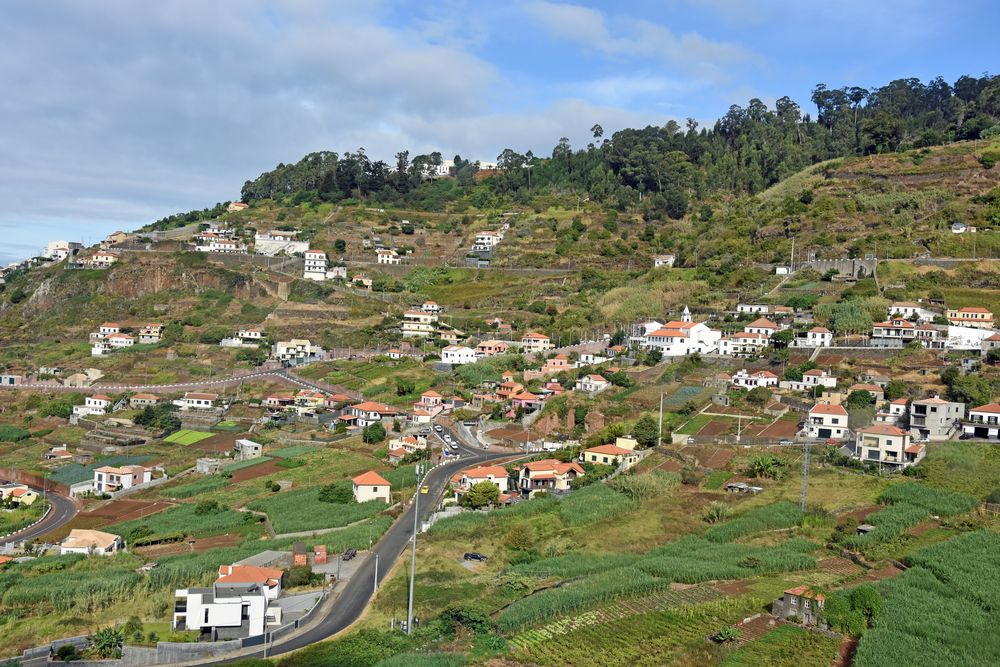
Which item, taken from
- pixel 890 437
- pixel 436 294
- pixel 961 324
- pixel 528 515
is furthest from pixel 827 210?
pixel 528 515

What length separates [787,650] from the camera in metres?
20.2

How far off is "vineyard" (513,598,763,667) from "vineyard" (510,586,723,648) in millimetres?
185

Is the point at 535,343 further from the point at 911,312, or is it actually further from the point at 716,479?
the point at 716,479

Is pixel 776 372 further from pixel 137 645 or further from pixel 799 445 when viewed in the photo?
pixel 137 645

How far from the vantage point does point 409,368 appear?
186ft

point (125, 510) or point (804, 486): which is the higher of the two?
point (804, 486)

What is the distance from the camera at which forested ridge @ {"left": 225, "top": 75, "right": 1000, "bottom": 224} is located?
93688 millimetres

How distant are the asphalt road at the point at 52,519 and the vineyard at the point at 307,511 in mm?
8333

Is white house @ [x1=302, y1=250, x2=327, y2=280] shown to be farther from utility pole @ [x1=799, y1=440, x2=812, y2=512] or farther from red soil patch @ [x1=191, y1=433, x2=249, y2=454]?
utility pole @ [x1=799, y1=440, x2=812, y2=512]

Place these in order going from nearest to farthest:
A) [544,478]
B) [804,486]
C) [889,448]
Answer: [804,486] < [889,448] < [544,478]

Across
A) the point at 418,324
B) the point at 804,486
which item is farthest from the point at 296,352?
the point at 804,486

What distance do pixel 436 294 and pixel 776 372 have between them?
35839mm

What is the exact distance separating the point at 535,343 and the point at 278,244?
35.9 m

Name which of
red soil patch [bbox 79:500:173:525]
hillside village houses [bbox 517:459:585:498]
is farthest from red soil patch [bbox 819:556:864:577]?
red soil patch [bbox 79:500:173:525]
